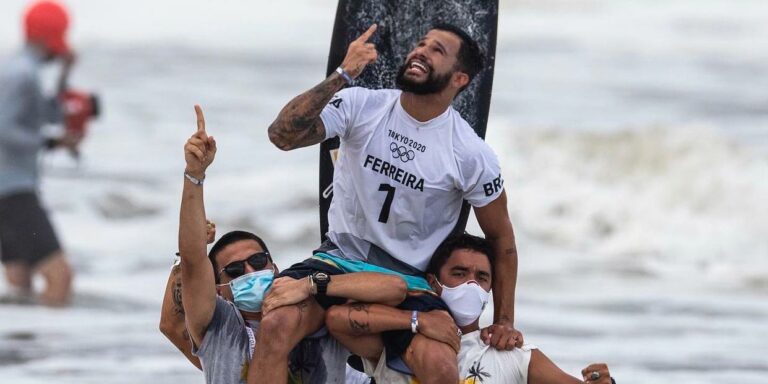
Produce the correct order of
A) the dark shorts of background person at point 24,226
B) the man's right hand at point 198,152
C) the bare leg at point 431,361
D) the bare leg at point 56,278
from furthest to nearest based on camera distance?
the bare leg at point 56,278 < the dark shorts of background person at point 24,226 < the bare leg at point 431,361 < the man's right hand at point 198,152

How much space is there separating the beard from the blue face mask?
769 millimetres

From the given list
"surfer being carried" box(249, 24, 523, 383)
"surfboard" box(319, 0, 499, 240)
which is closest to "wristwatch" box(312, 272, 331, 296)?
"surfer being carried" box(249, 24, 523, 383)

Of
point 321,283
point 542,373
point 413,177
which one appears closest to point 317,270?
point 321,283

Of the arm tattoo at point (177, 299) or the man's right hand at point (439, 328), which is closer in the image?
the man's right hand at point (439, 328)

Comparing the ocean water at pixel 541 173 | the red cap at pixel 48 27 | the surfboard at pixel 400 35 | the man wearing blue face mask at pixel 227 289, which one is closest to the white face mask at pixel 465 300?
the man wearing blue face mask at pixel 227 289

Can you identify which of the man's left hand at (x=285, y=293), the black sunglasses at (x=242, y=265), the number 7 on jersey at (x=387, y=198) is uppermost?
the number 7 on jersey at (x=387, y=198)

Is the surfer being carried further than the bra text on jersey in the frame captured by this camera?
No

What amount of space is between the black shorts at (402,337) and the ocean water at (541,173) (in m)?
3.47

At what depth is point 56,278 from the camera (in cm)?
1109

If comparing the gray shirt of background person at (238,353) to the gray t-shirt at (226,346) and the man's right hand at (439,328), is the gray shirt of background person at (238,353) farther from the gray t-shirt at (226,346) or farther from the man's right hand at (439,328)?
the man's right hand at (439,328)

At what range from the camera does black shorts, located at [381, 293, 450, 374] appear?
522 centimetres

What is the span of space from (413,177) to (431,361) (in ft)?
2.13

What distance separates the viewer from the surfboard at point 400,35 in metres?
6.56

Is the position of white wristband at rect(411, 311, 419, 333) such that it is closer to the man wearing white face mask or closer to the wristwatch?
the man wearing white face mask
